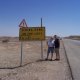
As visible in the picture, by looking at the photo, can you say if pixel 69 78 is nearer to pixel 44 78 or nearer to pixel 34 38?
pixel 44 78

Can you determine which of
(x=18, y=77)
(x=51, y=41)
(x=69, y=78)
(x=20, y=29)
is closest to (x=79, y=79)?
(x=69, y=78)

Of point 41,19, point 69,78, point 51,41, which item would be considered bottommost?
point 69,78

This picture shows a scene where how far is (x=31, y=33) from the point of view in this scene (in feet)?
64.8

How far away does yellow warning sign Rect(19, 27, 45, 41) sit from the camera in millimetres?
18984

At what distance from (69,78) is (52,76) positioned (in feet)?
2.84

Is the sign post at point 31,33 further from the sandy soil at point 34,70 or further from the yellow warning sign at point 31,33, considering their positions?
the sandy soil at point 34,70

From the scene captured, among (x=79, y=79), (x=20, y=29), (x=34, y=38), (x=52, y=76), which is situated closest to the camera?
(x=79, y=79)

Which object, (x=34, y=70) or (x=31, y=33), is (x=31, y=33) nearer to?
(x=31, y=33)

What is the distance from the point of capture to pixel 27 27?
1906 centimetres

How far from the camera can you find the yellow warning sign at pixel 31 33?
62.3 ft

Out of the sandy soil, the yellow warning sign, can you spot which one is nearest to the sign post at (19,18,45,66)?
the yellow warning sign

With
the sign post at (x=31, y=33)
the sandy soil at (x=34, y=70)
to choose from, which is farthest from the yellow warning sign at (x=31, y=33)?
the sandy soil at (x=34, y=70)

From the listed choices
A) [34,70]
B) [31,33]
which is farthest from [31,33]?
[34,70]

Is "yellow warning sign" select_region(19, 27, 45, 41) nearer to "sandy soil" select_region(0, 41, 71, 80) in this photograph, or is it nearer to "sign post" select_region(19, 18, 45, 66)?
"sign post" select_region(19, 18, 45, 66)
